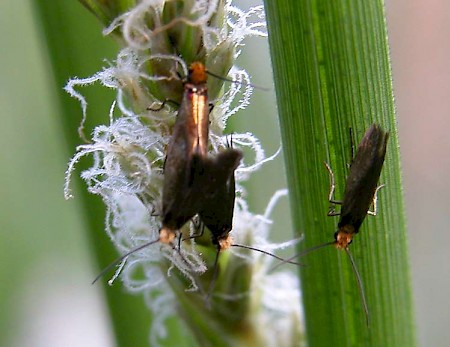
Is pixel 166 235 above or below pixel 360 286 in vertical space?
above

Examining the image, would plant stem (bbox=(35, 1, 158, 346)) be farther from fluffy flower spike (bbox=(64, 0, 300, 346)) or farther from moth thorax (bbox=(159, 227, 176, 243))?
moth thorax (bbox=(159, 227, 176, 243))

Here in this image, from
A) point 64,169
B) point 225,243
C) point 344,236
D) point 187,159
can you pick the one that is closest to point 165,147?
point 187,159

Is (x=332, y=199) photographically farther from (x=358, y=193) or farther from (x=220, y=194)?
(x=220, y=194)

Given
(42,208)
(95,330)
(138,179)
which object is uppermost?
(138,179)

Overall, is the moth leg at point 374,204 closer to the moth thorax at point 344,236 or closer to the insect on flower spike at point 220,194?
the moth thorax at point 344,236

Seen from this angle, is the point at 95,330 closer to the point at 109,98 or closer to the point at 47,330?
the point at 47,330

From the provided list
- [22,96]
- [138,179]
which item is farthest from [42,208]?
[138,179]

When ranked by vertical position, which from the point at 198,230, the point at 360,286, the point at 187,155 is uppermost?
the point at 187,155
